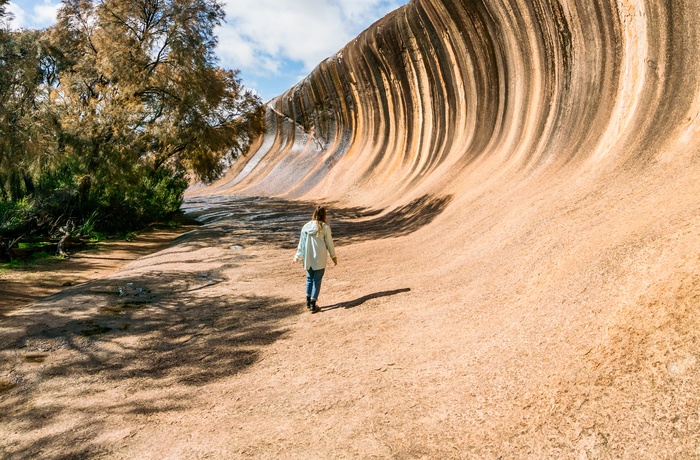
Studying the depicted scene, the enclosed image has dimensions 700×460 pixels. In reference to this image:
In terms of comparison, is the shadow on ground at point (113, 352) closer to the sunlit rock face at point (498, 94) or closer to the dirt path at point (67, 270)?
the dirt path at point (67, 270)

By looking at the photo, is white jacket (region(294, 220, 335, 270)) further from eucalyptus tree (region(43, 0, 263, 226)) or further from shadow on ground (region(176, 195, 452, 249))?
eucalyptus tree (region(43, 0, 263, 226))

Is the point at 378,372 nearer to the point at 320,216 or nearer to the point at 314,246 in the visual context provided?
the point at 314,246

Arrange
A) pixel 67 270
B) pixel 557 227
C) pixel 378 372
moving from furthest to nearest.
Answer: pixel 67 270 → pixel 557 227 → pixel 378 372

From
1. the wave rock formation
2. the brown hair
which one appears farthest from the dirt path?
the wave rock formation

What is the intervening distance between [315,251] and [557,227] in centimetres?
322

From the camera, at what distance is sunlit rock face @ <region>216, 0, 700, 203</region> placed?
838 centimetres

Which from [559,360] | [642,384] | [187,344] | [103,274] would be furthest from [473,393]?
[103,274]

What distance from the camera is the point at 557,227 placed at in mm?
7137

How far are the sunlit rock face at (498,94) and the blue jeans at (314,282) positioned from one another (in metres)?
4.79

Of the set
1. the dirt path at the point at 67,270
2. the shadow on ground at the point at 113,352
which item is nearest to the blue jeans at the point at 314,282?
the shadow on ground at the point at 113,352

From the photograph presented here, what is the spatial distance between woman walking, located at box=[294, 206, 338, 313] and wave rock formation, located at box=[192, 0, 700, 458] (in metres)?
1.30

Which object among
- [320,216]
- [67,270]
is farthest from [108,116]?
[320,216]

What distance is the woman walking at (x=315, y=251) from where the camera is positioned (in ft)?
21.5

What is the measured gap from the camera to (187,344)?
6051mm
